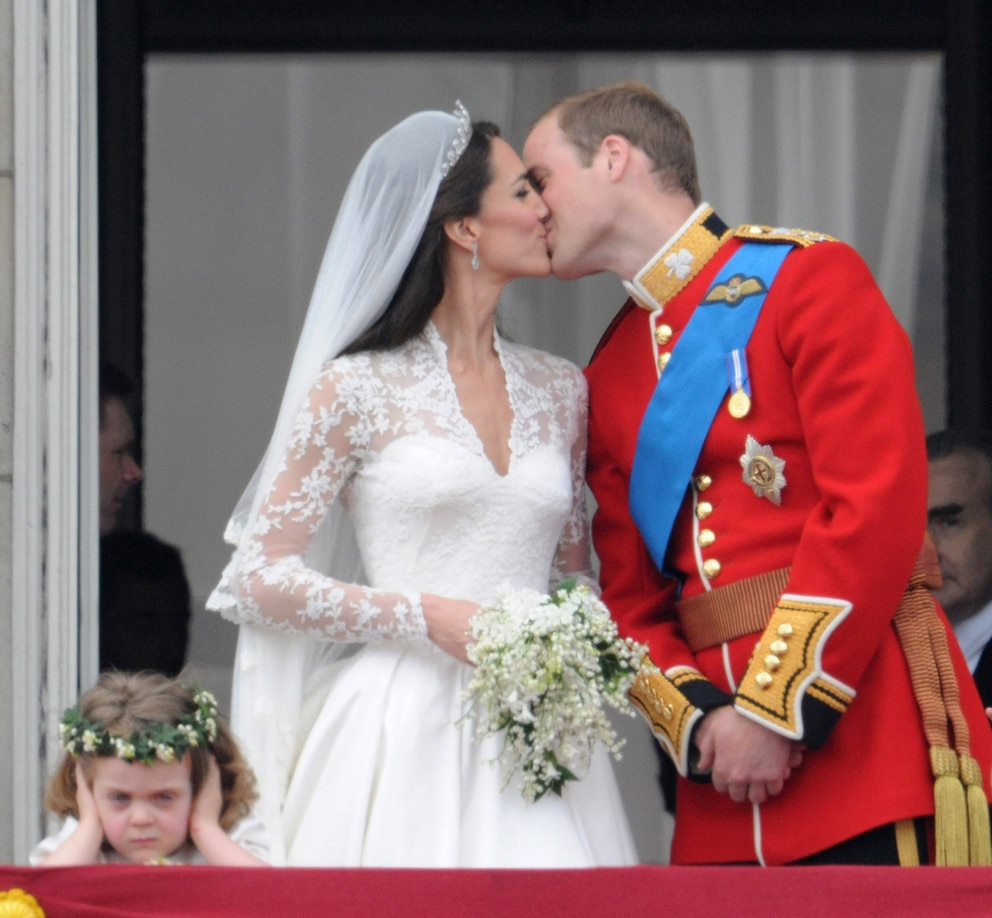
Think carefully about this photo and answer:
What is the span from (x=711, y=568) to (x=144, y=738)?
1.00m

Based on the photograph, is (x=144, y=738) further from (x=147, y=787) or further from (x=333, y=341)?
(x=333, y=341)

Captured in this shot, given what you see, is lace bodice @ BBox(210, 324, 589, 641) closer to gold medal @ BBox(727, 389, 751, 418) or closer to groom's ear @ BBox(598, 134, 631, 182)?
gold medal @ BBox(727, 389, 751, 418)

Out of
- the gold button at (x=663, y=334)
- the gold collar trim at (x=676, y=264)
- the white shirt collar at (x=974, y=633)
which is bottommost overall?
the white shirt collar at (x=974, y=633)

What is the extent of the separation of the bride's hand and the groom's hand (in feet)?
1.38

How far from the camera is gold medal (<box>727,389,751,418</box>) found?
134 inches

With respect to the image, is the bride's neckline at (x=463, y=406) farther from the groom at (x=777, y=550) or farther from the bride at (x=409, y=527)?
the groom at (x=777, y=550)

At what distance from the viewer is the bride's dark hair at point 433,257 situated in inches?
145

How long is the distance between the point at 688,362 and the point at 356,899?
1.22m

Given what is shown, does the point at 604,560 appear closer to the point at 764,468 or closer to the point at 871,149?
the point at 764,468

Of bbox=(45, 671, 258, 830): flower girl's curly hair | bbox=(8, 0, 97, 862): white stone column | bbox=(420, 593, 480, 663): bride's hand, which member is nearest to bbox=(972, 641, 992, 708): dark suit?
bbox=(420, 593, 480, 663): bride's hand

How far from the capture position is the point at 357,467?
3561 mm

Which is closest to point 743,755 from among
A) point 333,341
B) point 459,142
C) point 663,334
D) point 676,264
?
point 663,334

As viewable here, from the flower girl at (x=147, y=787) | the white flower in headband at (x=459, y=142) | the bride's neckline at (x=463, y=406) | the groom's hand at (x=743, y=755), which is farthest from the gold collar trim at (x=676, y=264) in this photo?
the flower girl at (x=147, y=787)

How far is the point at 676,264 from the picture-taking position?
363 cm
